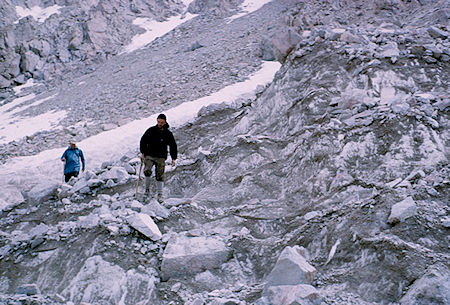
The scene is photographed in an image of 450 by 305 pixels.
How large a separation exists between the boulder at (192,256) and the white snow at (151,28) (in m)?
38.7

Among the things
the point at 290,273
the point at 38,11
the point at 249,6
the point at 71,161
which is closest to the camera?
the point at 290,273

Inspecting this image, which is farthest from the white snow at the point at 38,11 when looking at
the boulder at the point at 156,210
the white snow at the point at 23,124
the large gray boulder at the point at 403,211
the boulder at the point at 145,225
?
the large gray boulder at the point at 403,211

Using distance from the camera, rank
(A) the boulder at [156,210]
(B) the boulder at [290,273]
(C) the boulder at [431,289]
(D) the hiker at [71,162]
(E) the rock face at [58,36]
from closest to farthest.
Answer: (C) the boulder at [431,289]
(B) the boulder at [290,273]
(A) the boulder at [156,210]
(D) the hiker at [71,162]
(E) the rock face at [58,36]

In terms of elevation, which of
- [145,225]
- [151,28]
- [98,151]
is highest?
[151,28]

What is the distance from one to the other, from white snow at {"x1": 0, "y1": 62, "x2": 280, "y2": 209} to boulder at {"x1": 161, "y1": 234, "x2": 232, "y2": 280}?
22.4ft

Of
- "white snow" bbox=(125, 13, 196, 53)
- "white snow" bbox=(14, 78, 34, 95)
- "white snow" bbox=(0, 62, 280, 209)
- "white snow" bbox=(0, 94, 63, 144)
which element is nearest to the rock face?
"white snow" bbox=(14, 78, 34, 95)

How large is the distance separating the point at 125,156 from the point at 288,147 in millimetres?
5823

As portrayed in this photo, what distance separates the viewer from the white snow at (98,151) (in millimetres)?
11172

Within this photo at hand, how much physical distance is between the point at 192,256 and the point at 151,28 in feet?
151

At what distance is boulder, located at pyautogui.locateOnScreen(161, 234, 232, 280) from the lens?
4.51m

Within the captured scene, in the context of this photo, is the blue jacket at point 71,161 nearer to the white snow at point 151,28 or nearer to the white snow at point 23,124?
the white snow at point 23,124

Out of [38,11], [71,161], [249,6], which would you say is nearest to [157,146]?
[71,161]

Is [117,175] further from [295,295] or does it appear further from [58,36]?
[58,36]

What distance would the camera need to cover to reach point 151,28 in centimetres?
4559
